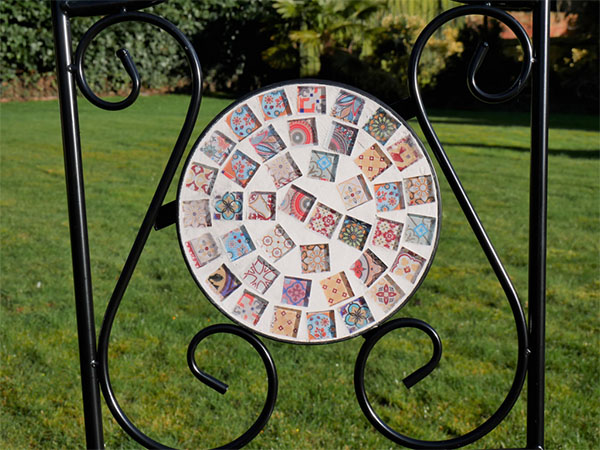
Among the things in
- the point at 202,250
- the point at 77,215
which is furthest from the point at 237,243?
the point at 77,215

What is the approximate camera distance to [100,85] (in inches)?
418

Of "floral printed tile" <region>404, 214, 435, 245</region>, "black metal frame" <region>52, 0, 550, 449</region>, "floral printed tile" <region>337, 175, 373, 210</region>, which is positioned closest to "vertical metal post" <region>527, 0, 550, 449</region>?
"black metal frame" <region>52, 0, 550, 449</region>

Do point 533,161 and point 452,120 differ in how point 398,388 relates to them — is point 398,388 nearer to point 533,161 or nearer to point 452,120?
point 533,161

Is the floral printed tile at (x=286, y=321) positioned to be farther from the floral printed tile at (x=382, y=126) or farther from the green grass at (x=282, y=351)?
the green grass at (x=282, y=351)

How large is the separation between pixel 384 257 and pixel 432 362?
0.61ft

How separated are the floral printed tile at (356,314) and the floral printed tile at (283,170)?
22 centimetres

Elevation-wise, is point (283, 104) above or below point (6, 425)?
above

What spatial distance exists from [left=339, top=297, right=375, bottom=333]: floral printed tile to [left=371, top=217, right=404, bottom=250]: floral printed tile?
3.8 inches

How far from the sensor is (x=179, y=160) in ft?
3.35

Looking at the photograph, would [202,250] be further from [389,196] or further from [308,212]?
[389,196]

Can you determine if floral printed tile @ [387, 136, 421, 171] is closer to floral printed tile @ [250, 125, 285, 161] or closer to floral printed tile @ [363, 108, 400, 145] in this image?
floral printed tile @ [363, 108, 400, 145]

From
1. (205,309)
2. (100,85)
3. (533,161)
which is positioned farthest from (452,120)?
(533,161)

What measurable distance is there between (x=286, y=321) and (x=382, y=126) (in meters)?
0.35

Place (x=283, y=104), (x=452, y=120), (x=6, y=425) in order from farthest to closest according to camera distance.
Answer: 1. (x=452, y=120)
2. (x=6, y=425)
3. (x=283, y=104)
